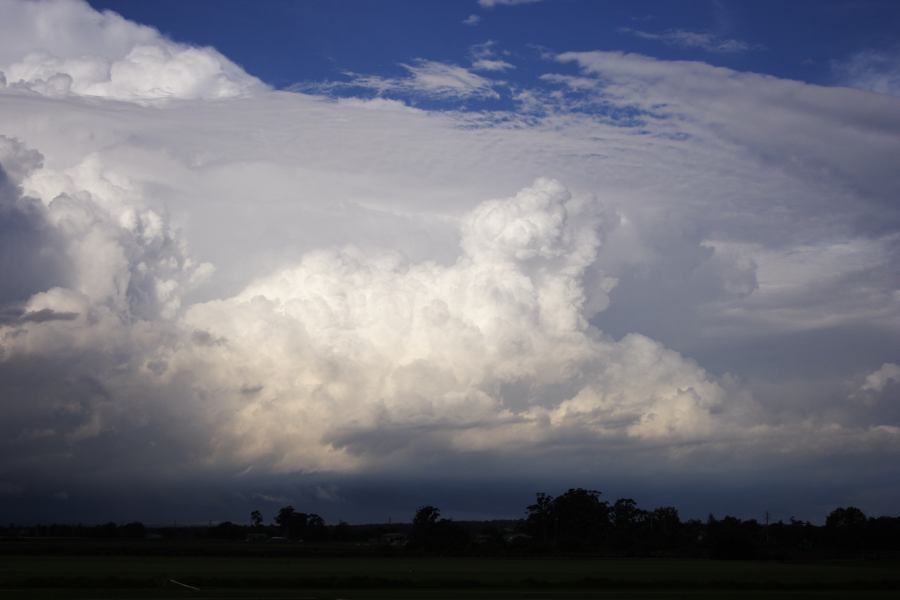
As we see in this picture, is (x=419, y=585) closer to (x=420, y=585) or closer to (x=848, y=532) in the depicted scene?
(x=420, y=585)

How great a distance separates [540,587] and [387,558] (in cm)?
6175

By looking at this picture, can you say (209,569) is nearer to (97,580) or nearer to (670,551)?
(97,580)

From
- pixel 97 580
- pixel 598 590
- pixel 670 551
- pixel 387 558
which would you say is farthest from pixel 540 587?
pixel 670 551

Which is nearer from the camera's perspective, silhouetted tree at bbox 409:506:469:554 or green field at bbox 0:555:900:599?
green field at bbox 0:555:900:599

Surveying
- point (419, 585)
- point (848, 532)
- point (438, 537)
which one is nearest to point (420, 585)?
point (419, 585)

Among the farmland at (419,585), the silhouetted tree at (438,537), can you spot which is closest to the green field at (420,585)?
the farmland at (419,585)

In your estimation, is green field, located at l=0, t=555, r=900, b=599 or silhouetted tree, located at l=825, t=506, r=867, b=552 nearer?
green field, located at l=0, t=555, r=900, b=599

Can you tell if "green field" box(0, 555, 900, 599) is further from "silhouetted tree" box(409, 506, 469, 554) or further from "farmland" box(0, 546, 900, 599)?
"silhouetted tree" box(409, 506, 469, 554)

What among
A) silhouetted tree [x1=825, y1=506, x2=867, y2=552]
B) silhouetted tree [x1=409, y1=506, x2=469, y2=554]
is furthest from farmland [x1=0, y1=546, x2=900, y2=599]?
silhouetted tree [x1=825, y1=506, x2=867, y2=552]

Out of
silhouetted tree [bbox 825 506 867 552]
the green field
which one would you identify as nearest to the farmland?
the green field

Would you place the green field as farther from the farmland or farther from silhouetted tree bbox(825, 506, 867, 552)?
silhouetted tree bbox(825, 506, 867, 552)

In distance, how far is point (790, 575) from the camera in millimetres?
80688

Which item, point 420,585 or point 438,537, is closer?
point 420,585

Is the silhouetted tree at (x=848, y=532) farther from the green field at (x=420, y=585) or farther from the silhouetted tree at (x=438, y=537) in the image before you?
the green field at (x=420, y=585)
